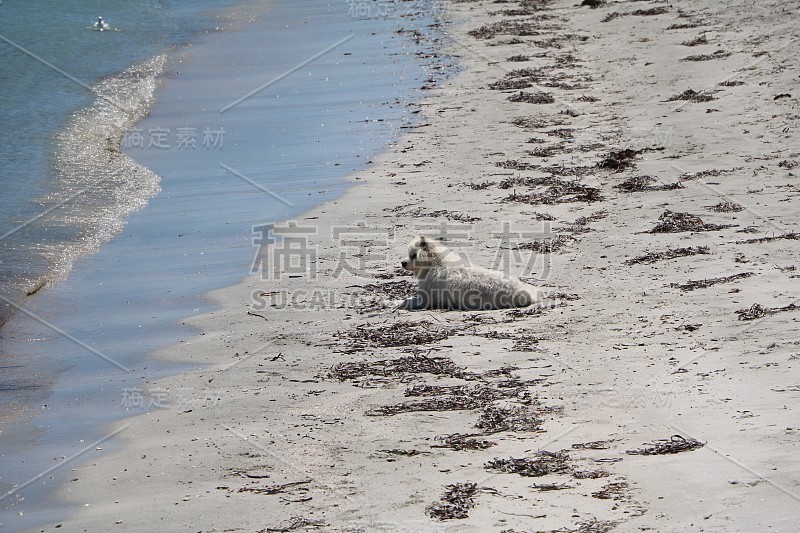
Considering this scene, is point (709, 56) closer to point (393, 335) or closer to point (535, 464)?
point (393, 335)

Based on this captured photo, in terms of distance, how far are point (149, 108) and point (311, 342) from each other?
10.2m

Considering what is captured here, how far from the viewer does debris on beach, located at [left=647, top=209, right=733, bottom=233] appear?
8.78 meters

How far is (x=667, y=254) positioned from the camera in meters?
8.22

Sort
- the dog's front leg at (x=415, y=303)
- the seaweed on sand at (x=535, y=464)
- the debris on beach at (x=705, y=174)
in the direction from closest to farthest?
the seaweed on sand at (x=535, y=464) → the dog's front leg at (x=415, y=303) → the debris on beach at (x=705, y=174)

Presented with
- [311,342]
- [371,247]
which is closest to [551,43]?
[371,247]

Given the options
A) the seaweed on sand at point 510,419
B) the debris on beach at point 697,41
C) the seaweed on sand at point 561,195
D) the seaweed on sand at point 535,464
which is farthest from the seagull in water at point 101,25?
the seaweed on sand at point 535,464

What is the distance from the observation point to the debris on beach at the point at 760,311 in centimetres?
655

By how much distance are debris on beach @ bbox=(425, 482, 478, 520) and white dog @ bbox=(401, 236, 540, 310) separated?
118 inches

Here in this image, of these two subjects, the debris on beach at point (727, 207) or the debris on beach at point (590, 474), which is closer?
the debris on beach at point (590, 474)

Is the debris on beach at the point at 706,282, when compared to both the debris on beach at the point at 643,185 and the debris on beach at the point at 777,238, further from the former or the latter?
the debris on beach at the point at 643,185

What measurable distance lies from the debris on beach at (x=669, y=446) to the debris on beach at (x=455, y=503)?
0.86 metres

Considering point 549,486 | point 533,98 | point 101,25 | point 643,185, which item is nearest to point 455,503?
point 549,486

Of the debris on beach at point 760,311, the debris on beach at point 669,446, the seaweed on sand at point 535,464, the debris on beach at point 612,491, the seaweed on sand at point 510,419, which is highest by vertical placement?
→ the debris on beach at point 760,311

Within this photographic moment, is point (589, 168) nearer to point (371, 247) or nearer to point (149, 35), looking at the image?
point (371, 247)
